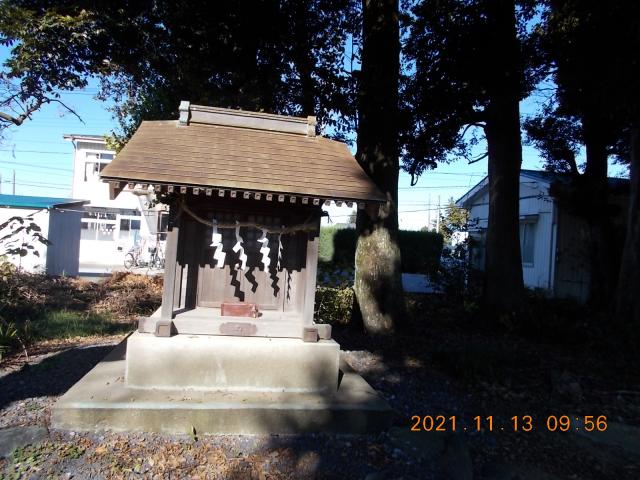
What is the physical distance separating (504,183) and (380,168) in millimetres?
2929

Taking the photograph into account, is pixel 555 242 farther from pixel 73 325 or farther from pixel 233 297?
pixel 73 325

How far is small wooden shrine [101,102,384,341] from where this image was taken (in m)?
4.59

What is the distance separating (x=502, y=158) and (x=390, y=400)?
20.3ft

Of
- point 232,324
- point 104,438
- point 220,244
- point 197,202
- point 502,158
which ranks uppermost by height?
point 502,158

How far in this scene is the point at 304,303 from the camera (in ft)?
16.8

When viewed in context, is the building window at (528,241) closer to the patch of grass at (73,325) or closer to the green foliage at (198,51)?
the green foliage at (198,51)

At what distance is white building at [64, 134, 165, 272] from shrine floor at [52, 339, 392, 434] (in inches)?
911

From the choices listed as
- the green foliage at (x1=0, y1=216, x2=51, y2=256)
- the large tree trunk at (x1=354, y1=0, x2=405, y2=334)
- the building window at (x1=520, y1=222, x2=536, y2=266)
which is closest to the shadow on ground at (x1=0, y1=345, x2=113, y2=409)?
the green foliage at (x1=0, y1=216, x2=51, y2=256)

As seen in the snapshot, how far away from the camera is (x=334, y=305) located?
387 inches

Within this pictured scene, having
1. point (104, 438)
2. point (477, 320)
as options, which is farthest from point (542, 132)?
point (104, 438)

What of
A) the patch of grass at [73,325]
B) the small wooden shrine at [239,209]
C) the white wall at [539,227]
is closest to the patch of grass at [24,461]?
the small wooden shrine at [239,209]

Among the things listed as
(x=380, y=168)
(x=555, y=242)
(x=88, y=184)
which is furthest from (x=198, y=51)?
(x=88, y=184)

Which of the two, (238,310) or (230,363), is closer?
(230,363)

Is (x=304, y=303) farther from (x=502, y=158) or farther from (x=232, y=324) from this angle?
(x=502, y=158)
